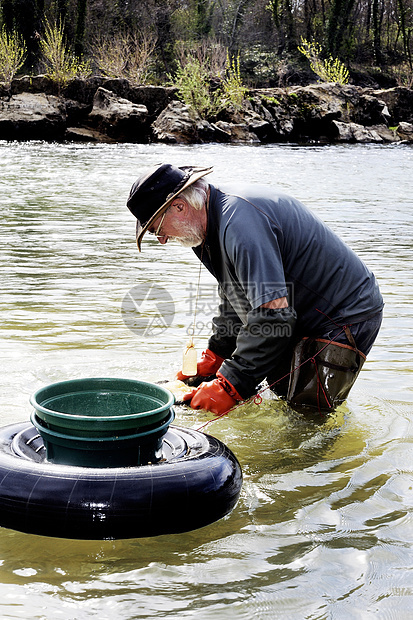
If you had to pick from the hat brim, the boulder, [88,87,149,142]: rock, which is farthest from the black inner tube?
the boulder

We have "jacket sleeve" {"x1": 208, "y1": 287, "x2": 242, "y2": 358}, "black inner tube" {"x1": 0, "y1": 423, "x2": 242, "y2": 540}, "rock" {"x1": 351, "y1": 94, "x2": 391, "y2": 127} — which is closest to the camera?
"black inner tube" {"x1": 0, "y1": 423, "x2": 242, "y2": 540}

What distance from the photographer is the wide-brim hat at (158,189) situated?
2932mm

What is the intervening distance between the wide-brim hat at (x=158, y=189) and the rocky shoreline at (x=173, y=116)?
76.9 ft

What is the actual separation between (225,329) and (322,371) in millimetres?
613

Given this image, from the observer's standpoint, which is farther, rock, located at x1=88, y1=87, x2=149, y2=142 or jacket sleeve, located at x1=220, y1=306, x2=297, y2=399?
rock, located at x1=88, y1=87, x2=149, y2=142

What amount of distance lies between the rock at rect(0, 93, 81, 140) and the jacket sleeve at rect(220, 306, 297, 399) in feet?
80.6

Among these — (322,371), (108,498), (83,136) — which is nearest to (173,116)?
(83,136)

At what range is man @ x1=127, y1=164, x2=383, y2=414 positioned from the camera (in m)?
2.92

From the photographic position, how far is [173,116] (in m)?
26.9

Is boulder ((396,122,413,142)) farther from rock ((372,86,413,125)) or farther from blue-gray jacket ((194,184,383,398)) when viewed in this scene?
blue-gray jacket ((194,184,383,398))

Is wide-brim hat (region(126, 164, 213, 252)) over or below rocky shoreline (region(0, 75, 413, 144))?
below

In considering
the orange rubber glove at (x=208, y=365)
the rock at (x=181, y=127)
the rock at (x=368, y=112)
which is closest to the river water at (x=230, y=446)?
the orange rubber glove at (x=208, y=365)

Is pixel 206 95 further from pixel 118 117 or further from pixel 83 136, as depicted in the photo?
pixel 83 136

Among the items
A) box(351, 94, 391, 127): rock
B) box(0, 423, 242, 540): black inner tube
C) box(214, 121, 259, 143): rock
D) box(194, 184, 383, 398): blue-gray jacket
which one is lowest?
box(0, 423, 242, 540): black inner tube
